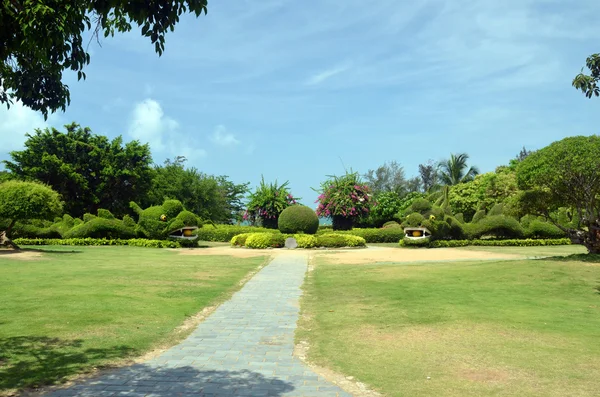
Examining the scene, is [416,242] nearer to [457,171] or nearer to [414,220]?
[414,220]

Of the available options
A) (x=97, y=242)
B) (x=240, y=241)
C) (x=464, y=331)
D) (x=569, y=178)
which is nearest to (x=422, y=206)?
(x=240, y=241)

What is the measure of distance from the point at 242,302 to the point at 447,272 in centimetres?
758

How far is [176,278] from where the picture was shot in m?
13.5

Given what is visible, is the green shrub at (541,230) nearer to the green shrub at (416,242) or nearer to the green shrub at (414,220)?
the green shrub at (416,242)

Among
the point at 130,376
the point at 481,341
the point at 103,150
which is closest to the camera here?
the point at 130,376

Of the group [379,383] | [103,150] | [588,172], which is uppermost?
[103,150]

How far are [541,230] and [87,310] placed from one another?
99.5 feet

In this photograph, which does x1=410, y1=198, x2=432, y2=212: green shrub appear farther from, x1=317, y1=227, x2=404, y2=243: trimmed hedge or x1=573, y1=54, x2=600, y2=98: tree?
x1=573, y1=54, x2=600, y2=98: tree

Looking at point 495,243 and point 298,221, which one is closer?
point 495,243

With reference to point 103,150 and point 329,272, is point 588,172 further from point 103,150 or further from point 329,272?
point 103,150

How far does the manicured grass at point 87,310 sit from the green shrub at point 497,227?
20.1 meters

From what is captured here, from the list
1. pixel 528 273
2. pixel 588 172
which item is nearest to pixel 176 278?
pixel 528 273

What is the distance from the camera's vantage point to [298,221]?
3189 centimetres

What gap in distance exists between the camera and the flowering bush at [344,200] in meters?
39.2
